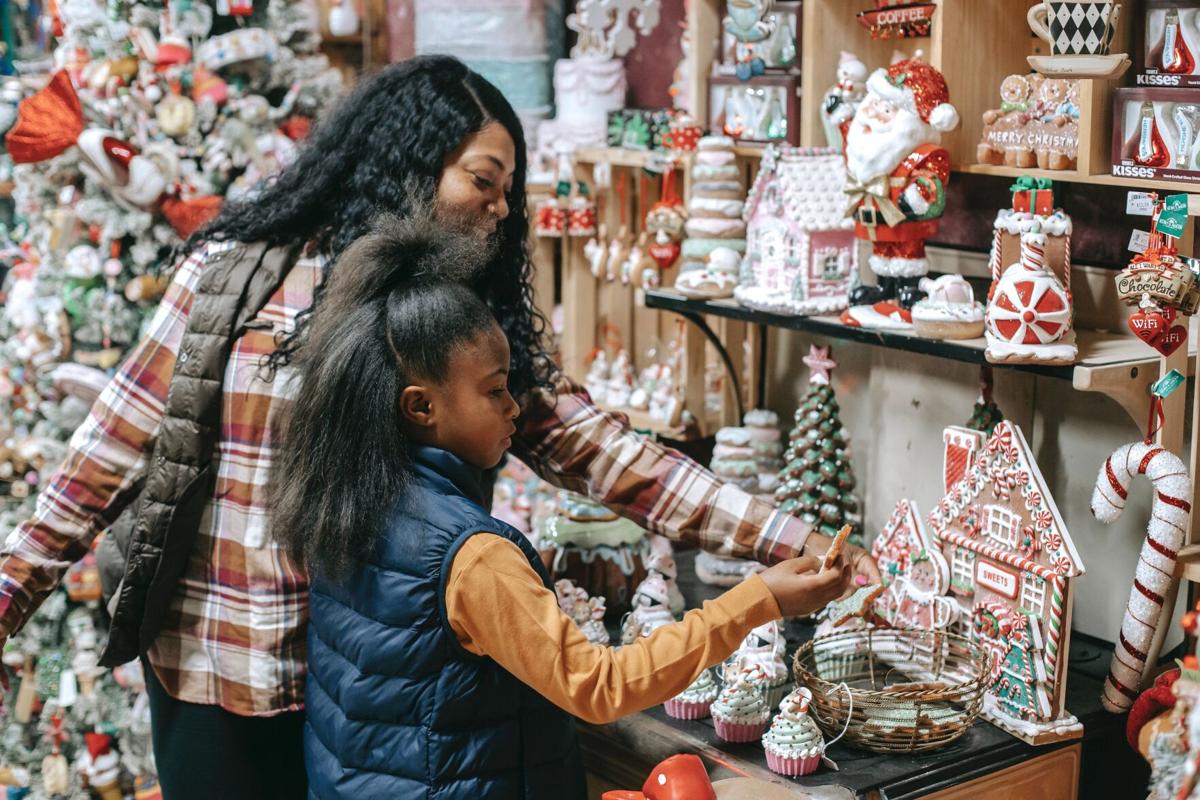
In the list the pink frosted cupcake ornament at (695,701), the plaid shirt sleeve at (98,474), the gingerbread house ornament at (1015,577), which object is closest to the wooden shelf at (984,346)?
the gingerbread house ornament at (1015,577)

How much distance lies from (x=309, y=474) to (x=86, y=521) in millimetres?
487

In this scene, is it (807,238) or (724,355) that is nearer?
(807,238)

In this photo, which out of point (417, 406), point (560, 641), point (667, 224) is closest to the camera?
point (560, 641)

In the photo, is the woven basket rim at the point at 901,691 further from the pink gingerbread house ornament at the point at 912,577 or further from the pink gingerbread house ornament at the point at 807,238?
the pink gingerbread house ornament at the point at 807,238

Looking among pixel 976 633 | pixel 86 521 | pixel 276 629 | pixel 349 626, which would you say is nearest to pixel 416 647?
pixel 349 626

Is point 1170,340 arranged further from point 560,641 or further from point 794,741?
point 560,641

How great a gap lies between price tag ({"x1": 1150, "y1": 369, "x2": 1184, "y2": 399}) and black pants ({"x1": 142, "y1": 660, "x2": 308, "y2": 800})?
1.23m

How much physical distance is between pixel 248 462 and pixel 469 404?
0.43 meters

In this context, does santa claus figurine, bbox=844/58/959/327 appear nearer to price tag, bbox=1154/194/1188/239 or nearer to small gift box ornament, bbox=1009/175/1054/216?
small gift box ornament, bbox=1009/175/1054/216

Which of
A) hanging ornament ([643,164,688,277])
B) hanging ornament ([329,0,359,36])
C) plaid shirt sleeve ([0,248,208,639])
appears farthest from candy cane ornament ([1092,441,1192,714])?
hanging ornament ([329,0,359,36])

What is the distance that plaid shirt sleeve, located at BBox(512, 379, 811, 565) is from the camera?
1991mm

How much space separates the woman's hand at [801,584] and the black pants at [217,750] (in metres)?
0.74

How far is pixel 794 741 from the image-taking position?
6.16 ft

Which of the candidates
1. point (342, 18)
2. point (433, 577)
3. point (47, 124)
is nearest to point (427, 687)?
point (433, 577)
